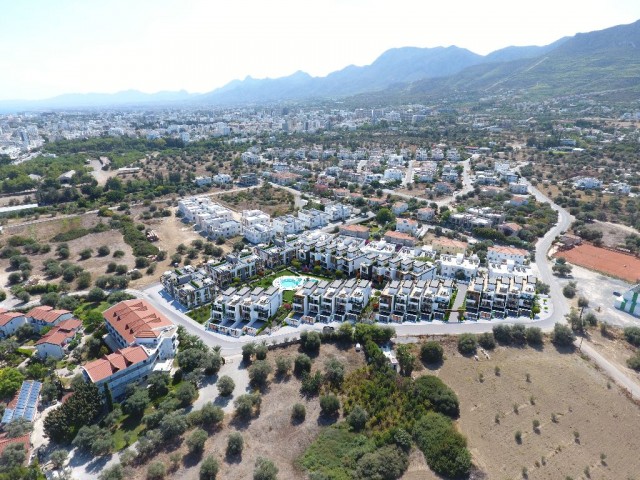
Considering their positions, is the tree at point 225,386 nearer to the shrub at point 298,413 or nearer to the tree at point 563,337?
the shrub at point 298,413

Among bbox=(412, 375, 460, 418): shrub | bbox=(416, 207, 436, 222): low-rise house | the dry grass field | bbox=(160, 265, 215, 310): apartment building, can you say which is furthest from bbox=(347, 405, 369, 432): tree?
bbox=(416, 207, 436, 222): low-rise house

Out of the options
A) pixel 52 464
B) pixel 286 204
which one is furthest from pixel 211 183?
Result: pixel 52 464

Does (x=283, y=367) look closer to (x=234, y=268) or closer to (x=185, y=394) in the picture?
(x=185, y=394)

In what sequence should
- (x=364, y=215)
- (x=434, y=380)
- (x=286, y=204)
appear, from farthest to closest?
(x=286, y=204)
(x=364, y=215)
(x=434, y=380)

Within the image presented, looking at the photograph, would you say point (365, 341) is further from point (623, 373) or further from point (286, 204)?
point (286, 204)

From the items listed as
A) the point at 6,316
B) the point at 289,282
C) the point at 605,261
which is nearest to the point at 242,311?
the point at 289,282

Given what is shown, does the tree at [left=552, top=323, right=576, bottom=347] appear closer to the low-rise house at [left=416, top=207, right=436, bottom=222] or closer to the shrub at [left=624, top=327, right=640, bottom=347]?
the shrub at [left=624, top=327, right=640, bottom=347]
